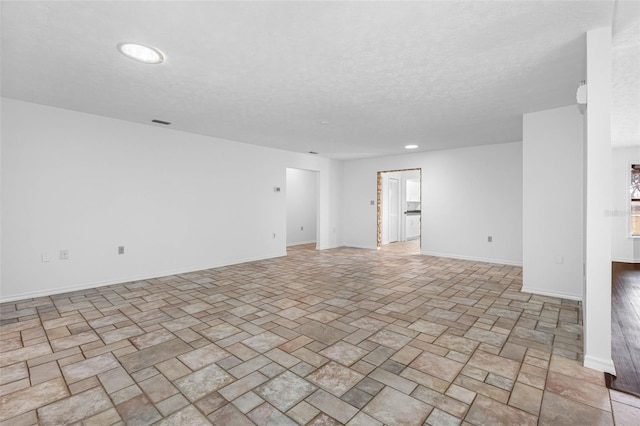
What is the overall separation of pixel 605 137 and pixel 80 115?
5390mm

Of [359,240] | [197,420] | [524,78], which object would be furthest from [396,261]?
[197,420]

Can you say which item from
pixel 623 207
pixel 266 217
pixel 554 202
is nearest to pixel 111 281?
pixel 266 217

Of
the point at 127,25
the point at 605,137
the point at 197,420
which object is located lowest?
the point at 197,420

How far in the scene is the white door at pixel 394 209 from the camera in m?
8.98

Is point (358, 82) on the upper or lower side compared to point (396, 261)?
upper

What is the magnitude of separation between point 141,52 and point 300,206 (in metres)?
6.54

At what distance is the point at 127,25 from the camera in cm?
201

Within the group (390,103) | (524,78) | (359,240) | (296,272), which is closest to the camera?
(524,78)

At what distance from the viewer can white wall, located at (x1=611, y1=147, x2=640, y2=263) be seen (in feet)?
20.7

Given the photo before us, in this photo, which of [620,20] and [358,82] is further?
[358,82]

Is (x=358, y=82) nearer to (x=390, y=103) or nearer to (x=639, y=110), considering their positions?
(x=390, y=103)

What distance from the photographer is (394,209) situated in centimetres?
917

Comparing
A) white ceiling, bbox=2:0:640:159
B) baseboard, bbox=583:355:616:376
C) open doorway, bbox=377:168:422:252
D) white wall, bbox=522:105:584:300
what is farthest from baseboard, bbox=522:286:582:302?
open doorway, bbox=377:168:422:252

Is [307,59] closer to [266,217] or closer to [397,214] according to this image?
[266,217]
